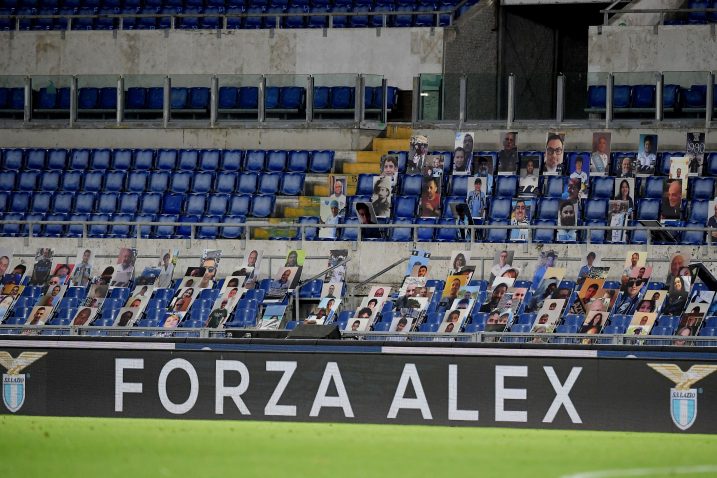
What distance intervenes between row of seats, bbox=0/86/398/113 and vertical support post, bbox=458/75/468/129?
1571mm

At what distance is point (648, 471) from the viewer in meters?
14.8

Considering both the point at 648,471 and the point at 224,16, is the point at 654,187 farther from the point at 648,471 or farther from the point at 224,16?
the point at 224,16

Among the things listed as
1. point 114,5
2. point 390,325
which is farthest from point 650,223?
point 114,5

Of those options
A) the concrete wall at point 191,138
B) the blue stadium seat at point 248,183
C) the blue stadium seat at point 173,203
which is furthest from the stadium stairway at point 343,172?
the blue stadium seat at point 173,203

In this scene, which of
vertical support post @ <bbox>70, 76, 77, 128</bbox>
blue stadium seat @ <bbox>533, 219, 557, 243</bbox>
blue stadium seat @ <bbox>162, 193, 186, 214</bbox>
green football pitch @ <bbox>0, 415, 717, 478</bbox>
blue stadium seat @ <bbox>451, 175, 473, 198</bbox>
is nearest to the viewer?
green football pitch @ <bbox>0, 415, 717, 478</bbox>

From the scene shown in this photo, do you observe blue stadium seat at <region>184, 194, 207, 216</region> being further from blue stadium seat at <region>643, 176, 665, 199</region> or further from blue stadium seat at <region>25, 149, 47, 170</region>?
blue stadium seat at <region>643, 176, 665, 199</region>

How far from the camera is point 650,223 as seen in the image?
23.0 meters

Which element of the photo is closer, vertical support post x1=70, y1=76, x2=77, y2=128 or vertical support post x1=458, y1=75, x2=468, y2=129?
vertical support post x1=458, y1=75, x2=468, y2=129

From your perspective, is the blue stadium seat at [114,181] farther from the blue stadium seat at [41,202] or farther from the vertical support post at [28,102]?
the vertical support post at [28,102]

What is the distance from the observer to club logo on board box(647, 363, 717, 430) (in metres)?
16.1

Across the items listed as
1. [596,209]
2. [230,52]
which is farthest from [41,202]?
[596,209]

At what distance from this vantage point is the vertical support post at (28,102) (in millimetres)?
28656

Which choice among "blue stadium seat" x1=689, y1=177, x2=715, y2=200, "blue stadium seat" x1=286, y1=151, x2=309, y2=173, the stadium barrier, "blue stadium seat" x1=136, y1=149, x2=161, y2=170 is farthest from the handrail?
the stadium barrier

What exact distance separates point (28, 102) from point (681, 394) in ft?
53.8
